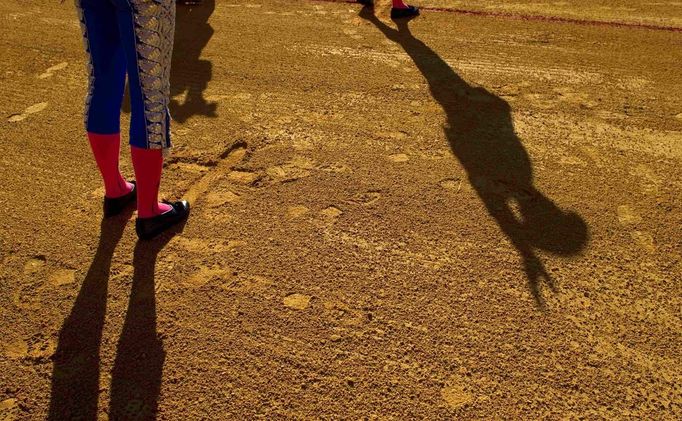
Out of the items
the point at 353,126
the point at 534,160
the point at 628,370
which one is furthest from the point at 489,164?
the point at 628,370

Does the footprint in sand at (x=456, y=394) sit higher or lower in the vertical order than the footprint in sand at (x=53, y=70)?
lower

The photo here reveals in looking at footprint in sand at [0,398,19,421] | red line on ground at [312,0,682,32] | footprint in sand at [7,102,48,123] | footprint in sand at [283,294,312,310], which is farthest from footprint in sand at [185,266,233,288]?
red line on ground at [312,0,682,32]

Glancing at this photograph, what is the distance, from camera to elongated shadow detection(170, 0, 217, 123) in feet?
12.2

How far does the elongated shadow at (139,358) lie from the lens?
6.24ft

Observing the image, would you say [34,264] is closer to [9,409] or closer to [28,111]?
[9,409]

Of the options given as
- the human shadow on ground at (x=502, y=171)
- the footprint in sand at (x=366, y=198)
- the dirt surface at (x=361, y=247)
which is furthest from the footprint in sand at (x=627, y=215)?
the footprint in sand at (x=366, y=198)

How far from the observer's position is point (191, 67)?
4.27 meters

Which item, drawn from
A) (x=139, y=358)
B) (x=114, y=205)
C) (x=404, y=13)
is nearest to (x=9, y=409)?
(x=139, y=358)

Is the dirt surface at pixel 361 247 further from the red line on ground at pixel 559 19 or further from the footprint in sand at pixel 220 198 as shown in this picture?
the red line on ground at pixel 559 19

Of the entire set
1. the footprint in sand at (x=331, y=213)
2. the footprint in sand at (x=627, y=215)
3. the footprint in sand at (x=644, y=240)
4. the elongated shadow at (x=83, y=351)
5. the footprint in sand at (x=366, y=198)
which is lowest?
the elongated shadow at (x=83, y=351)

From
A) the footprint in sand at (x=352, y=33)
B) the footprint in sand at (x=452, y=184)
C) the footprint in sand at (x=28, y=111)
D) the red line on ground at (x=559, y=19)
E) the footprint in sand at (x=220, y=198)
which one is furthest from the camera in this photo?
the red line on ground at (x=559, y=19)

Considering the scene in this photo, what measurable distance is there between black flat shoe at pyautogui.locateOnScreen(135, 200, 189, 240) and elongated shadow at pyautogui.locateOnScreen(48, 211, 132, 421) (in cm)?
15

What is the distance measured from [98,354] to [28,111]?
2212 millimetres

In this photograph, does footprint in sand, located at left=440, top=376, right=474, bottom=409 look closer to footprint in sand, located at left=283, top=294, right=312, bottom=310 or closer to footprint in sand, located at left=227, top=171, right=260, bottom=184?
footprint in sand, located at left=283, top=294, right=312, bottom=310
